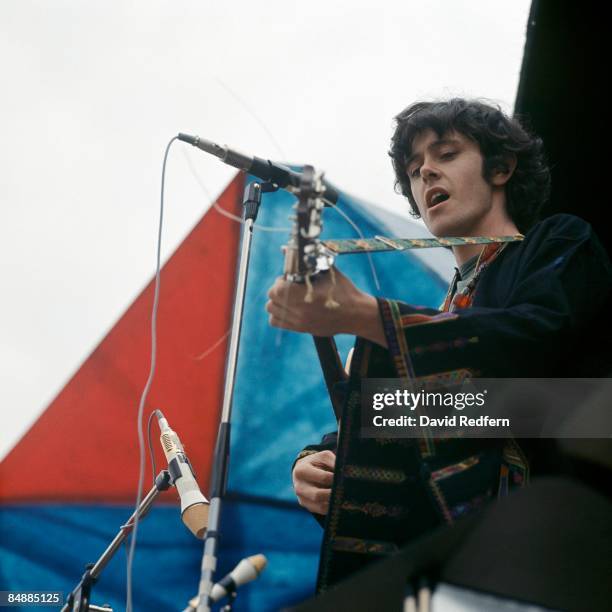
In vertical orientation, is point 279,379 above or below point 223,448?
above

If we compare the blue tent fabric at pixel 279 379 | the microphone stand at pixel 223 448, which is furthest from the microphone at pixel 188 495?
the blue tent fabric at pixel 279 379

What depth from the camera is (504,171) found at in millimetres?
2391

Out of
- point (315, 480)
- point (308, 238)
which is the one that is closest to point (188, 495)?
point (315, 480)

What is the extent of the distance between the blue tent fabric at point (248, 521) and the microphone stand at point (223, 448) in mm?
1110

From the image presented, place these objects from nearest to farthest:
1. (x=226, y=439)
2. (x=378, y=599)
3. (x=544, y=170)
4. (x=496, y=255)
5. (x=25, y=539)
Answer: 1. (x=378, y=599)
2. (x=226, y=439)
3. (x=496, y=255)
4. (x=544, y=170)
5. (x=25, y=539)

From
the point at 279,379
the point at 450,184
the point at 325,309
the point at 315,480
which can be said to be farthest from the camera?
the point at 279,379

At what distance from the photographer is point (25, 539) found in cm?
264

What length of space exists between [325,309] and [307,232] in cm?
21

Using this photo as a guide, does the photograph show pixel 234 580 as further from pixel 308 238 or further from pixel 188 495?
pixel 308 238

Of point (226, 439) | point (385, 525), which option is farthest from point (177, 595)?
point (226, 439)

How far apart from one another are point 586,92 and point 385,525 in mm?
1875

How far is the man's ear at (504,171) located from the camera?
2.37 m

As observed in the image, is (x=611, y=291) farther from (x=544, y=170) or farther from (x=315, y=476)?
(x=315, y=476)

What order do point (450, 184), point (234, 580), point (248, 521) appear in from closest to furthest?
point (234, 580)
point (450, 184)
point (248, 521)
